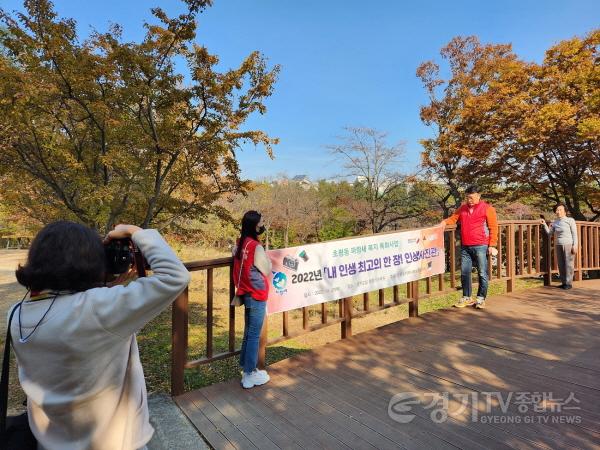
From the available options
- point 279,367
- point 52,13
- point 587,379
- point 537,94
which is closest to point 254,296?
point 279,367

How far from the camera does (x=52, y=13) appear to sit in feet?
16.4

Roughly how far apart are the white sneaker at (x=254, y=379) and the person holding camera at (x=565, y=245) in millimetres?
5633

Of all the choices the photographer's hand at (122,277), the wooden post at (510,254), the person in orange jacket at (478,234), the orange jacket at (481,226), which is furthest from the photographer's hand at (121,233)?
the wooden post at (510,254)

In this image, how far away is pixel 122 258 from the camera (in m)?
1.22

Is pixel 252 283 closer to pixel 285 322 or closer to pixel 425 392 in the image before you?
pixel 285 322

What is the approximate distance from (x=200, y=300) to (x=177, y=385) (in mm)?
8174

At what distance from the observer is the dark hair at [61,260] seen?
104 centimetres

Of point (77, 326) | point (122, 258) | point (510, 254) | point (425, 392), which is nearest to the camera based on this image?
point (77, 326)

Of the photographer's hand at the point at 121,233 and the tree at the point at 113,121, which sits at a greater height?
the tree at the point at 113,121

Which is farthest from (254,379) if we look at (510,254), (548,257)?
(548,257)

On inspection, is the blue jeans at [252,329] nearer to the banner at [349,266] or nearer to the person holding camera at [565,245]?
the banner at [349,266]

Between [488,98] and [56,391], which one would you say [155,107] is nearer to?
[56,391]

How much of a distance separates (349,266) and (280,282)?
2.84 ft

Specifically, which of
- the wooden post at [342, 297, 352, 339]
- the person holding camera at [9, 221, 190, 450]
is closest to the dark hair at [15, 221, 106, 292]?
the person holding camera at [9, 221, 190, 450]
